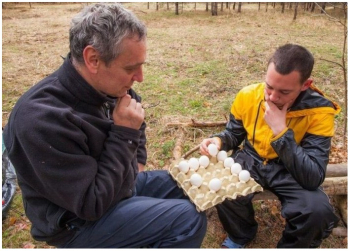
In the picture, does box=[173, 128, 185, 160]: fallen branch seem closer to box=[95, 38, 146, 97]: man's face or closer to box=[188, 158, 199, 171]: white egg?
box=[188, 158, 199, 171]: white egg

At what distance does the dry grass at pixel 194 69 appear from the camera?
2.89 m

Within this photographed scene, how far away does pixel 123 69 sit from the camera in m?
1.63

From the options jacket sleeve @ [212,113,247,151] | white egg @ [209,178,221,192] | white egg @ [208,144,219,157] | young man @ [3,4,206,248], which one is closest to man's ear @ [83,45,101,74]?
young man @ [3,4,206,248]

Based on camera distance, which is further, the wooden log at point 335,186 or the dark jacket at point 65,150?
the wooden log at point 335,186

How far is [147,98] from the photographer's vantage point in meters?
5.21

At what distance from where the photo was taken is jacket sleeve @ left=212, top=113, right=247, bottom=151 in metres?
2.61

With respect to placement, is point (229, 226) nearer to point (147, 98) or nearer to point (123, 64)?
point (123, 64)

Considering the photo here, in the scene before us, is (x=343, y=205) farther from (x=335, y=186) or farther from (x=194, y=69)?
(x=194, y=69)

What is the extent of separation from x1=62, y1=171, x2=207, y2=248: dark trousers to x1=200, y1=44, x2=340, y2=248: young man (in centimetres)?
63

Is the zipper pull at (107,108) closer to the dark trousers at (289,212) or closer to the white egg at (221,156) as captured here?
the white egg at (221,156)

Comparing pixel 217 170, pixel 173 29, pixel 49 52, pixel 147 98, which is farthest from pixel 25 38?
pixel 217 170

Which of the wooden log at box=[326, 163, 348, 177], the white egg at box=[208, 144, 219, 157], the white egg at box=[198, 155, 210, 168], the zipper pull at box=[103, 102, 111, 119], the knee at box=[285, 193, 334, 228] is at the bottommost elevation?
the wooden log at box=[326, 163, 348, 177]

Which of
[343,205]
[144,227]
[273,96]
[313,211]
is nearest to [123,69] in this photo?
[144,227]

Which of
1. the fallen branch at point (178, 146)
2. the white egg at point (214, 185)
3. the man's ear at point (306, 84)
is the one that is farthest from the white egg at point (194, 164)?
the fallen branch at point (178, 146)
